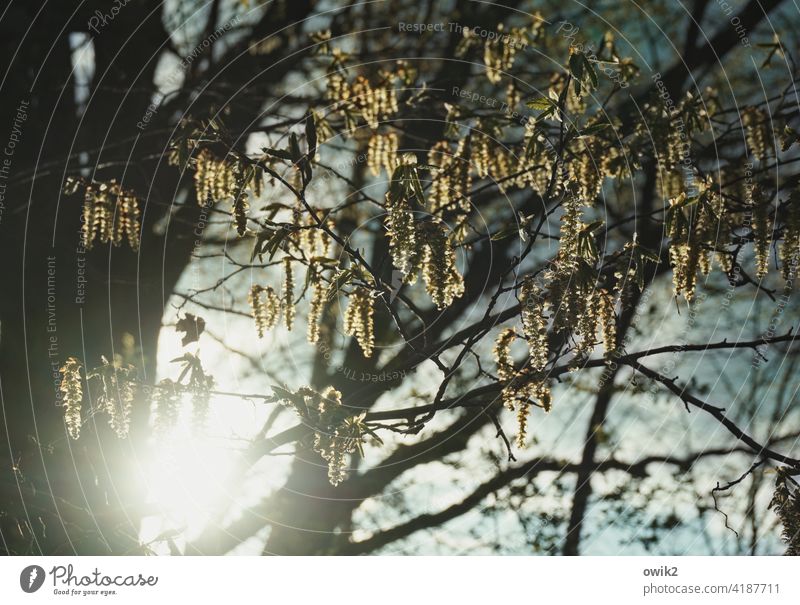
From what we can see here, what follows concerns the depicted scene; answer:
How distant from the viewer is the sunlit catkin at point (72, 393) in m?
3.12

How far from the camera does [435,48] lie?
159 inches

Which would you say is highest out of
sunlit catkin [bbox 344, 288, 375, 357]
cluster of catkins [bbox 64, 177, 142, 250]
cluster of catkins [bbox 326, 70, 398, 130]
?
cluster of catkins [bbox 326, 70, 398, 130]

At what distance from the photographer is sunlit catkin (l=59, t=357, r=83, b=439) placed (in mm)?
3121

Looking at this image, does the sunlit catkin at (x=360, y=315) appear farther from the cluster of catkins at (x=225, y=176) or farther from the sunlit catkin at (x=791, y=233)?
the sunlit catkin at (x=791, y=233)

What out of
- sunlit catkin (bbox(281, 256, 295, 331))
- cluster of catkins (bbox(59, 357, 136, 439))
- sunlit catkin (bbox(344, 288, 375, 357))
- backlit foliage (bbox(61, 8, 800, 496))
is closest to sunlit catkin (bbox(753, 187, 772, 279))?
backlit foliage (bbox(61, 8, 800, 496))

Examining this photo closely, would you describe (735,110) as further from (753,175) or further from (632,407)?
(632,407)

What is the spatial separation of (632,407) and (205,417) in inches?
116
